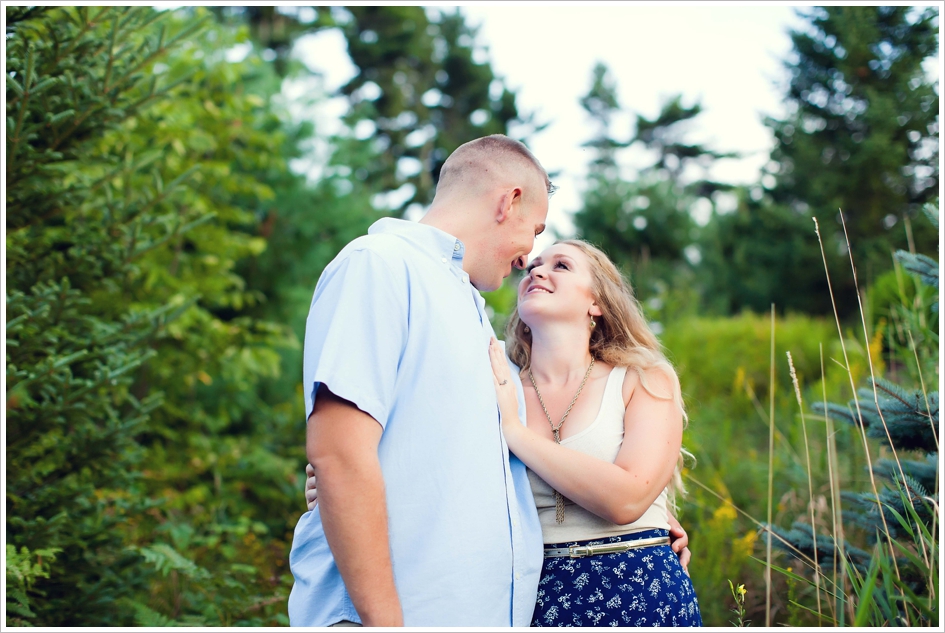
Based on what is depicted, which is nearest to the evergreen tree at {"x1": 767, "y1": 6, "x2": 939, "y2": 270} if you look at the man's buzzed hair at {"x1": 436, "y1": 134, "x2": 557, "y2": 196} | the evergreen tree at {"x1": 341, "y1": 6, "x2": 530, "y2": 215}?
the evergreen tree at {"x1": 341, "y1": 6, "x2": 530, "y2": 215}

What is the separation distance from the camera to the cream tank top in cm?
199

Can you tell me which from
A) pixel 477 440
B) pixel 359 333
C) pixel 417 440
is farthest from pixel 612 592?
pixel 359 333

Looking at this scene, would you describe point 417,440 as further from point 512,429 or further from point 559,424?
point 559,424

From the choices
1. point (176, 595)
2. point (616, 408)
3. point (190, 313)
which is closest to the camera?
point (616, 408)

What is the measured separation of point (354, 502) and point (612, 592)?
907 millimetres

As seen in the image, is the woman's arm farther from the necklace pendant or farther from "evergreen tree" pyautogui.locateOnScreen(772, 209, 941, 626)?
"evergreen tree" pyautogui.locateOnScreen(772, 209, 941, 626)

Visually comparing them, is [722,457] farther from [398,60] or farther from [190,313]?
[398,60]

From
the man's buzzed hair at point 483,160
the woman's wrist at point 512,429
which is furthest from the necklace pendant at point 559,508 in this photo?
the man's buzzed hair at point 483,160

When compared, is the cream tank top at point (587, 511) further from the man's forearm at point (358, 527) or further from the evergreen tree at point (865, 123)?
the evergreen tree at point (865, 123)

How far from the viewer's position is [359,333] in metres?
1.50

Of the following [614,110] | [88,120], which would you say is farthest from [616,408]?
[614,110]

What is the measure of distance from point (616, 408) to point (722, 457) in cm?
308

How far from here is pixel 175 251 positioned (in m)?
4.77

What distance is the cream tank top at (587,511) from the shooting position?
1986mm
